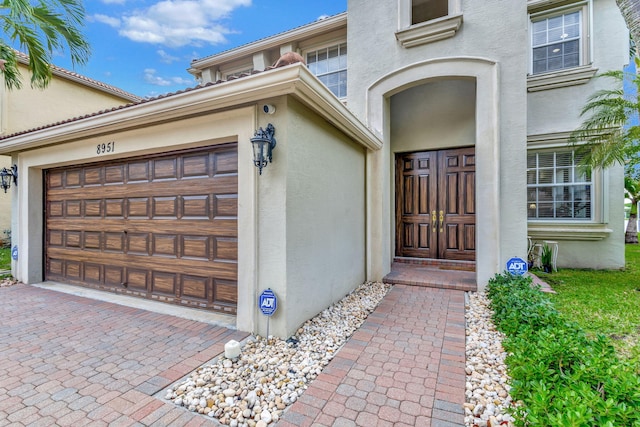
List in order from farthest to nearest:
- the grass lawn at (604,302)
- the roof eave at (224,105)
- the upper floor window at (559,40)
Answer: the upper floor window at (559,40) → the grass lawn at (604,302) → the roof eave at (224,105)

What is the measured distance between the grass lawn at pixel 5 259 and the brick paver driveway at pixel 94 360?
415 centimetres

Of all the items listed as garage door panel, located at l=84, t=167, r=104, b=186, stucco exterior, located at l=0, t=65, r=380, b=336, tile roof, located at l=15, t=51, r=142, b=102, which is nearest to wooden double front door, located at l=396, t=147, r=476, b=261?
stucco exterior, located at l=0, t=65, r=380, b=336

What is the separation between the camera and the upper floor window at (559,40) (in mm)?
7379

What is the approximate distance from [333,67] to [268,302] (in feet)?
23.5

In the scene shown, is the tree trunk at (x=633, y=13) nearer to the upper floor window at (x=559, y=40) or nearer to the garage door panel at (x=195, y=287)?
the upper floor window at (x=559, y=40)

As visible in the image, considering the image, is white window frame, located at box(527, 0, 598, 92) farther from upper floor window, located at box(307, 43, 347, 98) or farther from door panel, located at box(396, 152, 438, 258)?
upper floor window, located at box(307, 43, 347, 98)

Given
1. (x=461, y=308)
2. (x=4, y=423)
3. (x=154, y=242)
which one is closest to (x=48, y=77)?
(x=154, y=242)

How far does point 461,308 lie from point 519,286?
1048 millimetres

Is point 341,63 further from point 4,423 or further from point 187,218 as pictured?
point 4,423

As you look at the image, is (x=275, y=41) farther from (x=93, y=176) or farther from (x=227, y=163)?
(x=227, y=163)

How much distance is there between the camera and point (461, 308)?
4867 mm

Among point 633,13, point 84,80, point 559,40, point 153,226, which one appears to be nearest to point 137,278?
point 153,226

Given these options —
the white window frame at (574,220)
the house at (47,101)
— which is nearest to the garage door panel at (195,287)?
the white window frame at (574,220)

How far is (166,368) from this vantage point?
3049mm
